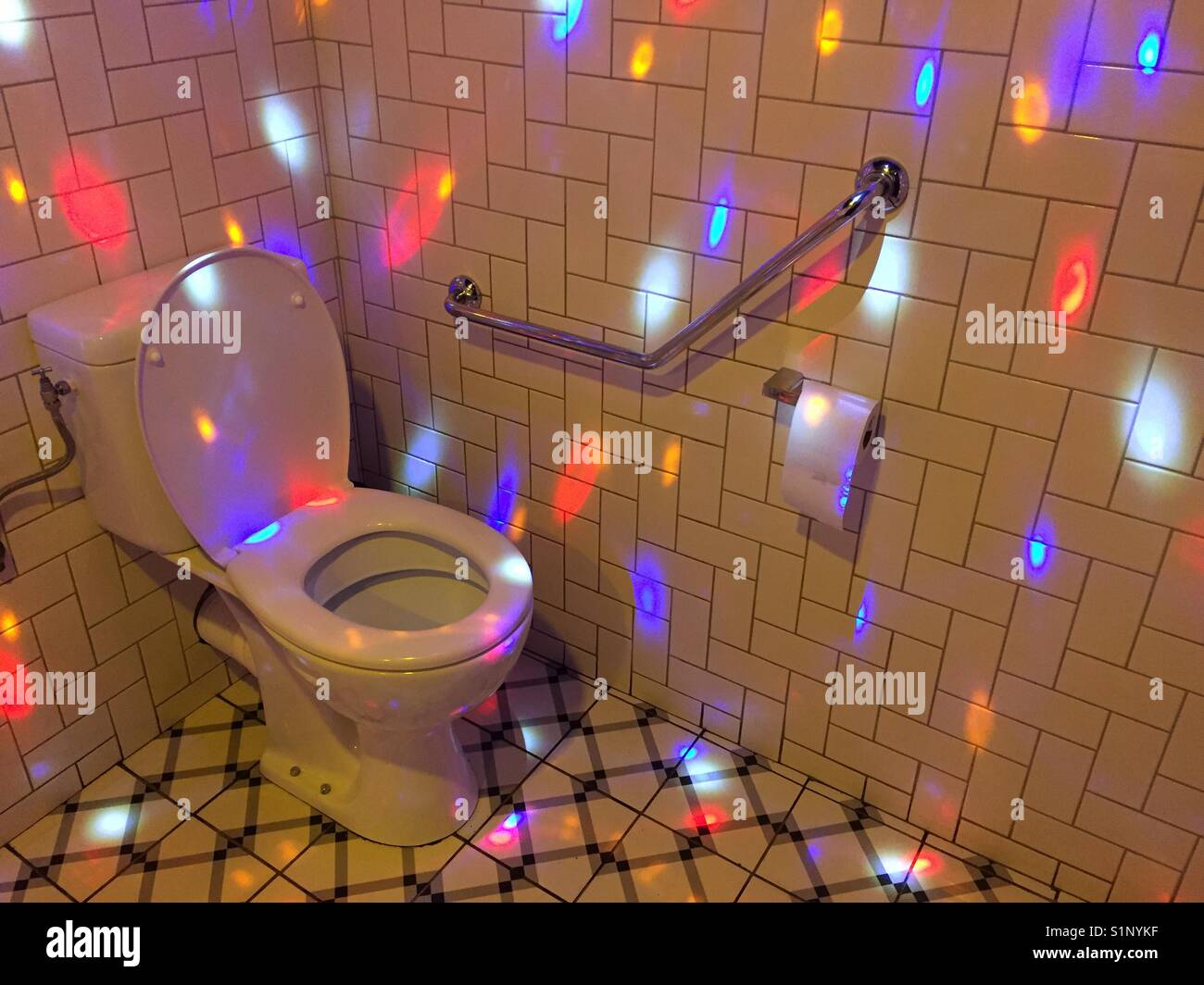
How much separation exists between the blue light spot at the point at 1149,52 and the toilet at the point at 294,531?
42.7 inches

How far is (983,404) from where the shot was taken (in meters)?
1.46

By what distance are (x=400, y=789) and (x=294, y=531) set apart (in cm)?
47

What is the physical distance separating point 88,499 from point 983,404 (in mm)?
1411

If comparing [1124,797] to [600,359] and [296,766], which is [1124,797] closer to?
[600,359]

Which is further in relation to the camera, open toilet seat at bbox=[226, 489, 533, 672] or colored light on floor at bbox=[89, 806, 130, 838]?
colored light on floor at bbox=[89, 806, 130, 838]

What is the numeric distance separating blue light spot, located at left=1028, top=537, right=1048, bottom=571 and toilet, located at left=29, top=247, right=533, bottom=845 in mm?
757

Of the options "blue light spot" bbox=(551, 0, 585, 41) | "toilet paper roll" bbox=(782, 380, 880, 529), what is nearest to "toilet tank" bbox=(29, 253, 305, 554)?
"blue light spot" bbox=(551, 0, 585, 41)

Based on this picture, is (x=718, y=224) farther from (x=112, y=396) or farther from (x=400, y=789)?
(x=400, y=789)

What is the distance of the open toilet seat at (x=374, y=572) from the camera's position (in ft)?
4.96

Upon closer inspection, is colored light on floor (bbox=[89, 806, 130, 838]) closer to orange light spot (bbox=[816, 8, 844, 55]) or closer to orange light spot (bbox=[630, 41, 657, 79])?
orange light spot (bbox=[630, 41, 657, 79])

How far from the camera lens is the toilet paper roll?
150cm
